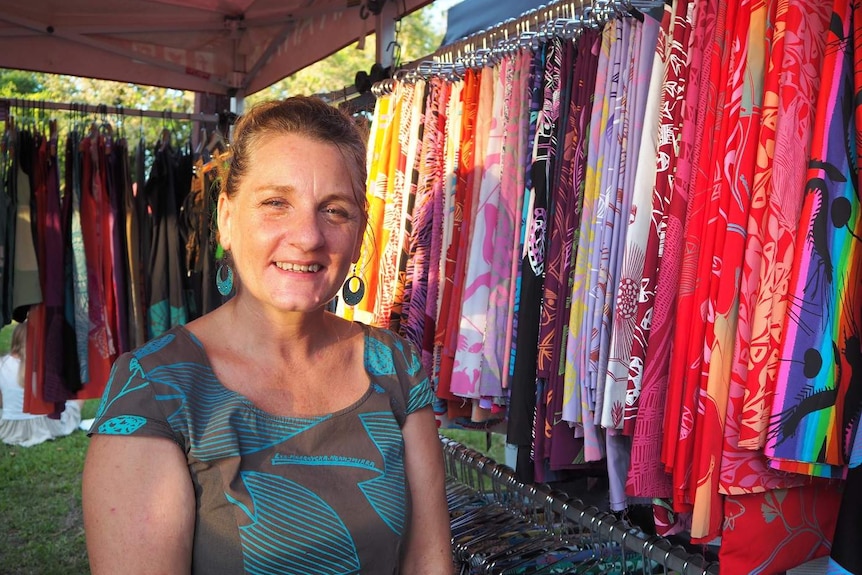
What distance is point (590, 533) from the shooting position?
2.04 m

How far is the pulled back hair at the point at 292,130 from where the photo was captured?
1.64m

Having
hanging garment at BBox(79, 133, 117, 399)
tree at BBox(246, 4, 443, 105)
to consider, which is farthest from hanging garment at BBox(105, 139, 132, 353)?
tree at BBox(246, 4, 443, 105)

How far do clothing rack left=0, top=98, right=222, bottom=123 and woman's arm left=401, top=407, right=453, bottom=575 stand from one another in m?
3.32

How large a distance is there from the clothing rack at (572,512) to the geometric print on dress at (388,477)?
51 centimetres

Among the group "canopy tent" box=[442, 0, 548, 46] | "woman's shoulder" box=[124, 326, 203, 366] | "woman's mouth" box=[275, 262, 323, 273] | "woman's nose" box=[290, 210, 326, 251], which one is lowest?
"woman's shoulder" box=[124, 326, 203, 366]

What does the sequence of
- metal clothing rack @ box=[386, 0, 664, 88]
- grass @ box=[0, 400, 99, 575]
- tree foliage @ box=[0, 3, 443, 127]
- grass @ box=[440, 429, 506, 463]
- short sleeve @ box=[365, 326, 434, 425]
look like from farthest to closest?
tree foliage @ box=[0, 3, 443, 127] < grass @ box=[440, 429, 506, 463] < grass @ box=[0, 400, 99, 575] < metal clothing rack @ box=[386, 0, 664, 88] < short sleeve @ box=[365, 326, 434, 425]

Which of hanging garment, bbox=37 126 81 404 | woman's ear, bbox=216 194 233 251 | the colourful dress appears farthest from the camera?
hanging garment, bbox=37 126 81 404

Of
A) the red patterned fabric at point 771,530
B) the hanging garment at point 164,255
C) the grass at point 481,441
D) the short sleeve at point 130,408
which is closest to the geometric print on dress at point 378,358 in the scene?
the short sleeve at point 130,408

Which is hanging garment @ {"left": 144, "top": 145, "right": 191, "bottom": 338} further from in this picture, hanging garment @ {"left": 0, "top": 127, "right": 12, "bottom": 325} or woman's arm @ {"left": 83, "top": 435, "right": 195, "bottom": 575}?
woman's arm @ {"left": 83, "top": 435, "right": 195, "bottom": 575}

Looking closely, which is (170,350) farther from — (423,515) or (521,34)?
(521,34)

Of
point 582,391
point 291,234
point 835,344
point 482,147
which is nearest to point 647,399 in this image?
point 582,391

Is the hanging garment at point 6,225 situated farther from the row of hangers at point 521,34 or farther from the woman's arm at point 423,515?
the woman's arm at point 423,515

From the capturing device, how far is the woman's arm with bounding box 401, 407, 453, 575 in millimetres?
1771

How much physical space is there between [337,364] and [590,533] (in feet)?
2.68
